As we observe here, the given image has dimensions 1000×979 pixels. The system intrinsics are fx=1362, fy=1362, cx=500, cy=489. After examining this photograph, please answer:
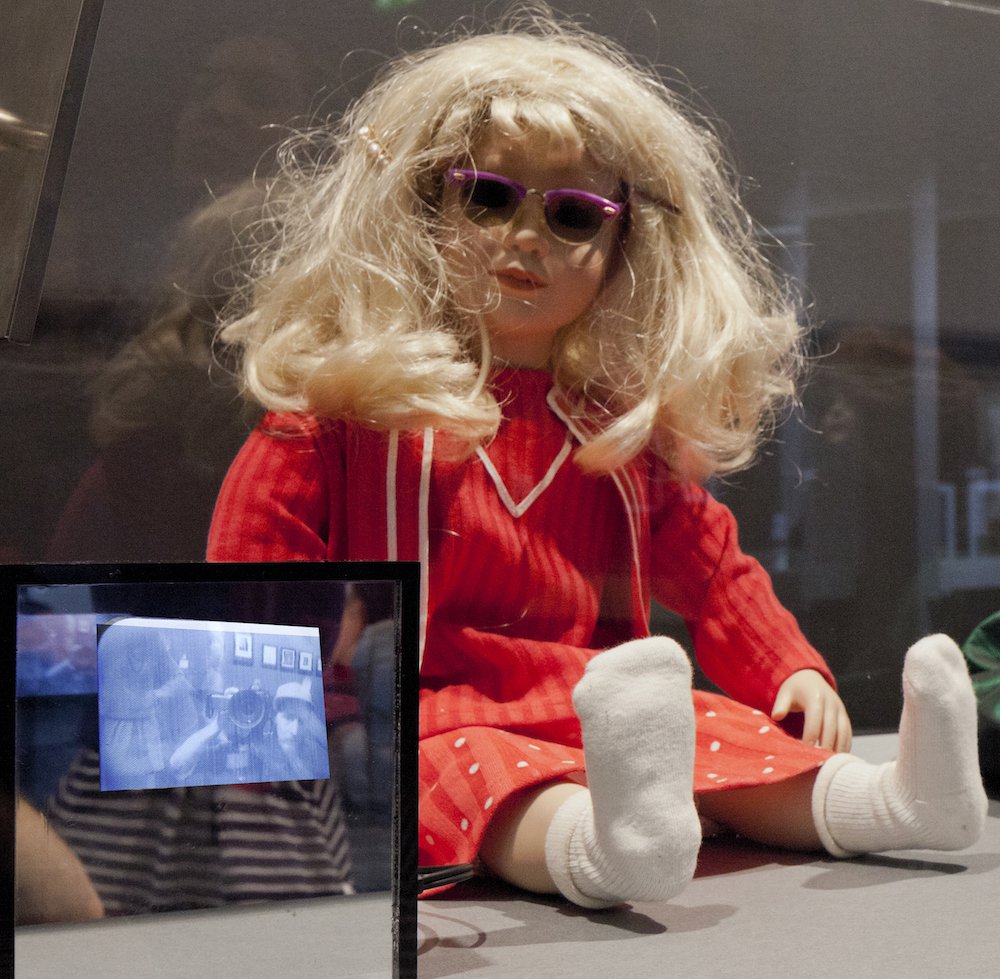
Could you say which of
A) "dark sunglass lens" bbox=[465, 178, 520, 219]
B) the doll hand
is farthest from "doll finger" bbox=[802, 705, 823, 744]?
"dark sunglass lens" bbox=[465, 178, 520, 219]

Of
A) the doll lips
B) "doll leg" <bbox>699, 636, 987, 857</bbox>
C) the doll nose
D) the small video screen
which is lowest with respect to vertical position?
"doll leg" <bbox>699, 636, 987, 857</bbox>

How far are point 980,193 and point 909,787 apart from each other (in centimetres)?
97

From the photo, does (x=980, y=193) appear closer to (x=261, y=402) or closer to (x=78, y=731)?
(x=261, y=402)

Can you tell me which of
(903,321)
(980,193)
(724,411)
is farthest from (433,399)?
(980,193)

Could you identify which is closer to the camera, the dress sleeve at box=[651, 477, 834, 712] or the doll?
the doll

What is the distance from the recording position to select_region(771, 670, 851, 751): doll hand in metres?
1.31

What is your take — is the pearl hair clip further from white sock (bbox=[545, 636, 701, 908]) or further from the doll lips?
white sock (bbox=[545, 636, 701, 908])

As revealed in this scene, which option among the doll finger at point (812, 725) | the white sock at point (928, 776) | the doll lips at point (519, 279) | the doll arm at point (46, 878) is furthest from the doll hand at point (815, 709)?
the doll arm at point (46, 878)

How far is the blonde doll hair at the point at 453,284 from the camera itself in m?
1.25

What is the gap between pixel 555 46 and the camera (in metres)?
1.34

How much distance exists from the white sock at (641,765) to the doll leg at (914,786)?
236mm

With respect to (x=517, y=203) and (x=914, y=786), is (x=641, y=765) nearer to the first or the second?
(x=914, y=786)

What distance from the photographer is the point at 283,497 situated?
3.97 ft

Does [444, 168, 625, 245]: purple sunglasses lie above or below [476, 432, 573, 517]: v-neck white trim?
above
